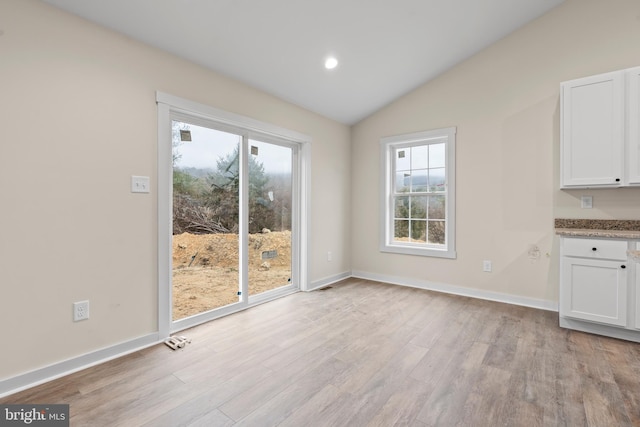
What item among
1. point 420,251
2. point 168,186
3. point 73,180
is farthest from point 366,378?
point 420,251

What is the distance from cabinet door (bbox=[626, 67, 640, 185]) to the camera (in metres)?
2.61

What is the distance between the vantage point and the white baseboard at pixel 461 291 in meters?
3.33

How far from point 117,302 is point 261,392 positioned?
131cm

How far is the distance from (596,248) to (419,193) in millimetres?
1969

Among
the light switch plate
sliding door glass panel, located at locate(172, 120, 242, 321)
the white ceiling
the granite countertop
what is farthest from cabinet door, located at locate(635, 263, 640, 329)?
the light switch plate

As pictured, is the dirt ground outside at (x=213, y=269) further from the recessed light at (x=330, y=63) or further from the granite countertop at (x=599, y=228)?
the granite countertop at (x=599, y=228)

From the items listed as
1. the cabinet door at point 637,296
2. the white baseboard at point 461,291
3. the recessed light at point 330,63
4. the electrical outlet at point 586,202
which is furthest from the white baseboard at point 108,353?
the recessed light at point 330,63

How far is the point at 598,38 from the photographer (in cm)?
304

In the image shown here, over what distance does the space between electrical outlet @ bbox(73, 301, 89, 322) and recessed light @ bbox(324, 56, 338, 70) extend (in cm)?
299

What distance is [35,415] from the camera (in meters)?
1.64

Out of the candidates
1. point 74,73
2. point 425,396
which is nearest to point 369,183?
point 425,396

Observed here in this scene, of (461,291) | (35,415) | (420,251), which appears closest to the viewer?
(35,415)

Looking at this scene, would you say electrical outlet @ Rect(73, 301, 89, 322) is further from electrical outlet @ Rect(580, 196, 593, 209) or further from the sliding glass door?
electrical outlet @ Rect(580, 196, 593, 209)

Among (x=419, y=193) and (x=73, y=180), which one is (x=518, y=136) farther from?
(x=73, y=180)
